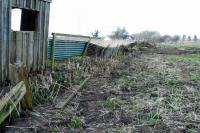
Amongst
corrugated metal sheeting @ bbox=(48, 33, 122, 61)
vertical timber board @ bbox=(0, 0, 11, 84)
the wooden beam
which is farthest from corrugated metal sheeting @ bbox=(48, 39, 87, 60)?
the wooden beam

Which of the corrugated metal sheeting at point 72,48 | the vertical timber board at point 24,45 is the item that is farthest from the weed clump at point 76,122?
the corrugated metal sheeting at point 72,48

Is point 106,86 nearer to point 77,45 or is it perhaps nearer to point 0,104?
point 0,104

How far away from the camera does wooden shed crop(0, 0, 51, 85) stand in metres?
8.23

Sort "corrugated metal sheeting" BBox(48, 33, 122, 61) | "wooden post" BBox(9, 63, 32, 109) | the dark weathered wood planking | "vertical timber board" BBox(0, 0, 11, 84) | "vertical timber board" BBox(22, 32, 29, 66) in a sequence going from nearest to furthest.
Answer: "wooden post" BBox(9, 63, 32, 109), "vertical timber board" BBox(0, 0, 11, 84), the dark weathered wood planking, "vertical timber board" BBox(22, 32, 29, 66), "corrugated metal sheeting" BBox(48, 33, 122, 61)

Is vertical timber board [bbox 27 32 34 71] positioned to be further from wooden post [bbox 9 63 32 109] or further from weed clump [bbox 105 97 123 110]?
wooden post [bbox 9 63 32 109]

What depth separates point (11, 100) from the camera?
5383 millimetres

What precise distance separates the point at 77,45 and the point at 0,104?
10307 millimetres

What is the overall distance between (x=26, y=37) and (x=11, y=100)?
4.34 meters

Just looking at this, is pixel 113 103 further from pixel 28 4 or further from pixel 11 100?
pixel 28 4

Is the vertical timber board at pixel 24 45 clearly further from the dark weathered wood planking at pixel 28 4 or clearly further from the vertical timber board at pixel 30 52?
the dark weathered wood planking at pixel 28 4

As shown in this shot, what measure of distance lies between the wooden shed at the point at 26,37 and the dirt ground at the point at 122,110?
1694mm

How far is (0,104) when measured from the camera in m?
5.02

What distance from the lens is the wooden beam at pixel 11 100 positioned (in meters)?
5.13

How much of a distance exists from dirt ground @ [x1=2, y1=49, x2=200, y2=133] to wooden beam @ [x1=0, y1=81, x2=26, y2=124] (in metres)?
0.25
